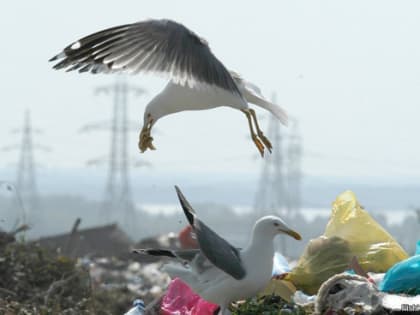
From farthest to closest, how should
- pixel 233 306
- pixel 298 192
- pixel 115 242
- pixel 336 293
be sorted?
pixel 298 192 → pixel 115 242 → pixel 233 306 → pixel 336 293

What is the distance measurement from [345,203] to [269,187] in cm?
3516

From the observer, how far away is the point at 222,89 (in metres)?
4.68

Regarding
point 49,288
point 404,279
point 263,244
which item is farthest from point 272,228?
point 49,288

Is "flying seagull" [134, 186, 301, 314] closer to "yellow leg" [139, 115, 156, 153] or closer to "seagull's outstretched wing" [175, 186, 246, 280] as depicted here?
"seagull's outstretched wing" [175, 186, 246, 280]

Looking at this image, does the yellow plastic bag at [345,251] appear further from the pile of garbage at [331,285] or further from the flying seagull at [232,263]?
the flying seagull at [232,263]

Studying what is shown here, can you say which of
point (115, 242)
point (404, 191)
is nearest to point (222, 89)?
point (115, 242)

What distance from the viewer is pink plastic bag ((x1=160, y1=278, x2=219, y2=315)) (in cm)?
438

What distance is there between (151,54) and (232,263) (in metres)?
1.39

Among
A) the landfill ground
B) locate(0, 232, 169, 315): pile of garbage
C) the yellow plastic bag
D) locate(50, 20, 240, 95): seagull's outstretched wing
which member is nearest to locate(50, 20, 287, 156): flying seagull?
locate(50, 20, 240, 95): seagull's outstretched wing

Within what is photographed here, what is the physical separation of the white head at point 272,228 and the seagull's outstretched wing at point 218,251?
13 centimetres

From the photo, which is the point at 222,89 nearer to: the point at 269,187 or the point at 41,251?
the point at 41,251

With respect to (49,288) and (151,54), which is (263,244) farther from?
(49,288)

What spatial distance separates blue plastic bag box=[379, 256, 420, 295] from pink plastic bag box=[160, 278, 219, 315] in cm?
74

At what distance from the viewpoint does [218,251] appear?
3.93 m
